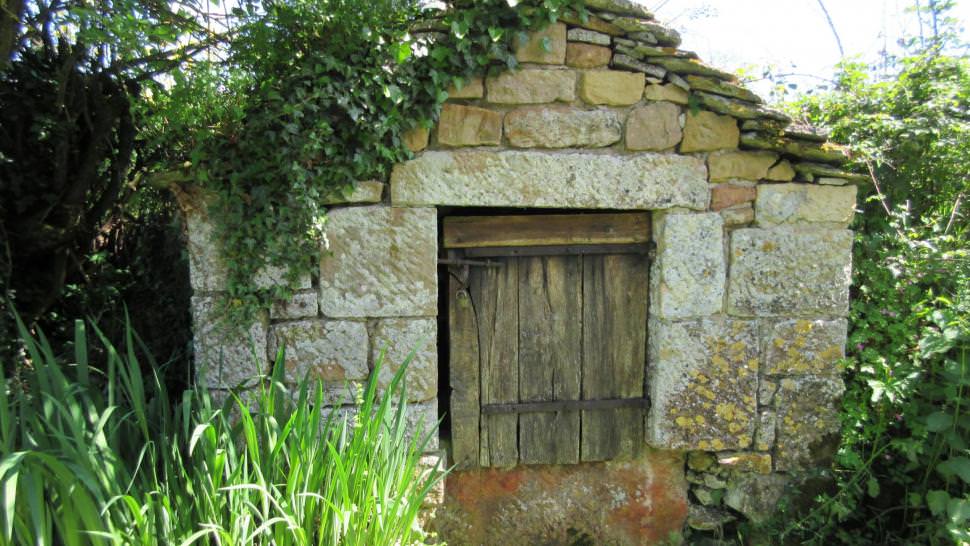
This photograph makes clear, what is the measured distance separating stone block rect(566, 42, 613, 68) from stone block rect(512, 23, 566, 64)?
0.03 m

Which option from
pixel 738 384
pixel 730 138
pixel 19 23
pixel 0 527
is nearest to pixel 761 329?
pixel 738 384

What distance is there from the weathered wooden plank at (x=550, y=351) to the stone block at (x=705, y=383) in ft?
1.23

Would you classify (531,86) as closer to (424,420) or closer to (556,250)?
(556,250)

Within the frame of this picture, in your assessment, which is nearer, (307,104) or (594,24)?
(307,104)

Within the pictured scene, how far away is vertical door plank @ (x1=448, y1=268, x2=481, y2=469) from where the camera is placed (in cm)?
311

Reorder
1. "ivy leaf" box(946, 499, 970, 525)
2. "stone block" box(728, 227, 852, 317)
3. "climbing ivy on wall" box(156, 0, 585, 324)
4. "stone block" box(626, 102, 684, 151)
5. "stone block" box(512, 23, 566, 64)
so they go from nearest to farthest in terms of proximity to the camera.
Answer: "climbing ivy on wall" box(156, 0, 585, 324)
"ivy leaf" box(946, 499, 970, 525)
"stone block" box(512, 23, 566, 64)
"stone block" box(626, 102, 684, 151)
"stone block" box(728, 227, 852, 317)

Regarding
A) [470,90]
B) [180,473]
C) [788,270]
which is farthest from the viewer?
[788,270]

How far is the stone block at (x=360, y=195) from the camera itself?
2.71m

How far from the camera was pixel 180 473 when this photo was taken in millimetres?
2143

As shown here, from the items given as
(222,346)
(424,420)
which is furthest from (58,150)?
(424,420)

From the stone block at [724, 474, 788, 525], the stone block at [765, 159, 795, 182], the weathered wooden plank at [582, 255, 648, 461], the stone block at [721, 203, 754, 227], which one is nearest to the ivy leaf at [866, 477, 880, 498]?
the stone block at [724, 474, 788, 525]

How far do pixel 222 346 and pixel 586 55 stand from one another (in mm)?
1904

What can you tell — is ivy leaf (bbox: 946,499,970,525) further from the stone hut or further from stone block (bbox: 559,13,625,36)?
stone block (bbox: 559,13,625,36)

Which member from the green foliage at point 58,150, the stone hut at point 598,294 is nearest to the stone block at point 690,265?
the stone hut at point 598,294
